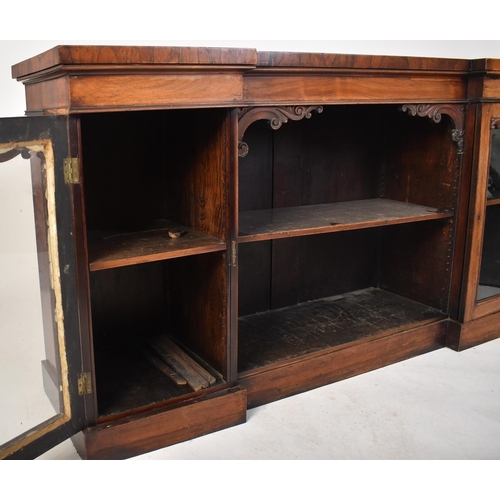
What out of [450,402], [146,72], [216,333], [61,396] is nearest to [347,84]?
[146,72]

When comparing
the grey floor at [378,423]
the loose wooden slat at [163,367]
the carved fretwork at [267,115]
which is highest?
the carved fretwork at [267,115]

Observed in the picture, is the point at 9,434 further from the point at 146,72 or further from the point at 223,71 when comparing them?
the point at 223,71

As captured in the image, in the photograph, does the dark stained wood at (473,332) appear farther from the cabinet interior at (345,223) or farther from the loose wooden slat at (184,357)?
the loose wooden slat at (184,357)

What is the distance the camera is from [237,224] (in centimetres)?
252

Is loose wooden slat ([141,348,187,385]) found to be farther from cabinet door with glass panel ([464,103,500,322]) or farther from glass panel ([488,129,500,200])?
glass panel ([488,129,500,200])

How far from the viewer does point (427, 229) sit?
11.6ft

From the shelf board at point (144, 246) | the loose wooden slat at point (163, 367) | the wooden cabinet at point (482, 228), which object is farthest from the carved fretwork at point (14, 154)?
the wooden cabinet at point (482, 228)

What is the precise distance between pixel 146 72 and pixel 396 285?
7.45 feet

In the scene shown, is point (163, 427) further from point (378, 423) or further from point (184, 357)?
point (378, 423)

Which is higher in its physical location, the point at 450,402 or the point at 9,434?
the point at 9,434

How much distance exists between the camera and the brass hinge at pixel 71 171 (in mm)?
2115

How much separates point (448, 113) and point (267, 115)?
3.72 feet

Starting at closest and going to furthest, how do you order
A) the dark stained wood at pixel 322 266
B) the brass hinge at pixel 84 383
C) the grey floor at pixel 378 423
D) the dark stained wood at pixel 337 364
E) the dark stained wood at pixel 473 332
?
the brass hinge at pixel 84 383, the grey floor at pixel 378 423, the dark stained wood at pixel 337 364, the dark stained wood at pixel 473 332, the dark stained wood at pixel 322 266

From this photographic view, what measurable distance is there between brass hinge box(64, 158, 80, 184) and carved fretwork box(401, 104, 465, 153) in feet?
5.25
